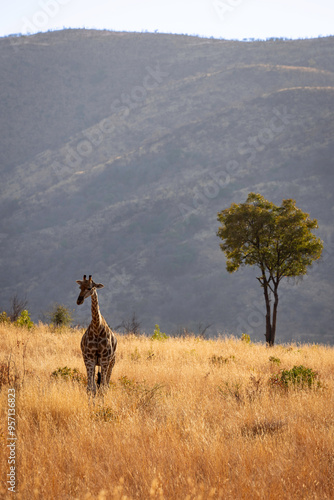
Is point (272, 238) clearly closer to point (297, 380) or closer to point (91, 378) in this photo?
point (297, 380)

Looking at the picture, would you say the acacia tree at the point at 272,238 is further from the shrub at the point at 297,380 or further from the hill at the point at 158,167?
the hill at the point at 158,167

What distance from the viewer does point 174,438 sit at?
5684 millimetres

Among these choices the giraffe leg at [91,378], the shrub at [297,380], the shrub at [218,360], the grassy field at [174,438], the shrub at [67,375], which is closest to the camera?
the grassy field at [174,438]

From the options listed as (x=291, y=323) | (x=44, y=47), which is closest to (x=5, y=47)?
(x=44, y=47)

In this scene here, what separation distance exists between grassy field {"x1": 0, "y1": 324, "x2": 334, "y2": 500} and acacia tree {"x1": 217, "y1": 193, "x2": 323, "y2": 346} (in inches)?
434

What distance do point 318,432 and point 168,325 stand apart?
2362 inches

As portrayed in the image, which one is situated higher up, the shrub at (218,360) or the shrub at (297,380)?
the shrub at (218,360)

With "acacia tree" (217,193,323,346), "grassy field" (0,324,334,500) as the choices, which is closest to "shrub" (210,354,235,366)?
"grassy field" (0,324,334,500)

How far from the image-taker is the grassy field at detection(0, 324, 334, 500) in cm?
470

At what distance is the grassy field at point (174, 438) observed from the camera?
4.70 metres

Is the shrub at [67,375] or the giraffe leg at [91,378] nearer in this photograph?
the giraffe leg at [91,378]

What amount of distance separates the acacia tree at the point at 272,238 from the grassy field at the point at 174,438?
11.0 metres

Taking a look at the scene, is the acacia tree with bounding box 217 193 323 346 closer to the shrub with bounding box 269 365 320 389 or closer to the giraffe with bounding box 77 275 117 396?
the shrub with bounding box 269 365 320 389

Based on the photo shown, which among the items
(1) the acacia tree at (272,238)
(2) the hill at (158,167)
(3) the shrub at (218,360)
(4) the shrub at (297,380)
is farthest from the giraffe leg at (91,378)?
(2) the hill at (158,167)
